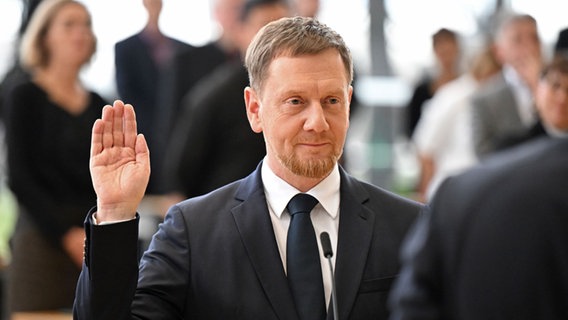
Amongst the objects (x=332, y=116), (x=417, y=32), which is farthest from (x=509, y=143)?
(x=417, y=32)

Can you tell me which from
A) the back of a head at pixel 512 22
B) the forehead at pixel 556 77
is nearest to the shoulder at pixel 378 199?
the forehead at pixel 556 77

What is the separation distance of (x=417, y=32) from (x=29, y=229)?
5916 millimetres

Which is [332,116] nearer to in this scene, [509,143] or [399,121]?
[509,143]

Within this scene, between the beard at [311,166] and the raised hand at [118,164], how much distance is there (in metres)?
0.33

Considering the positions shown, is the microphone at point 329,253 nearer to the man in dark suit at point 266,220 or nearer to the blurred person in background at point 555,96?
the man in dark suit at point 266,220

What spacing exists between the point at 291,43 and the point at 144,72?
5.03 metres

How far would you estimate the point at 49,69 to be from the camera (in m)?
5.41

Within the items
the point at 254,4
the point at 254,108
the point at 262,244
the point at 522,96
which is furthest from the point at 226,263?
the point at 522,96

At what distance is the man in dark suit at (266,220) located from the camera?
8.85 ft

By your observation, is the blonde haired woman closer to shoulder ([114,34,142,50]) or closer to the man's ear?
the man's ear

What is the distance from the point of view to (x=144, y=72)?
7.82m

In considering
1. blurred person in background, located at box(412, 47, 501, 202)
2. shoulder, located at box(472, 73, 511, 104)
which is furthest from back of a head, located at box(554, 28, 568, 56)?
shoulder, located at box(472, 73, 511, 104)

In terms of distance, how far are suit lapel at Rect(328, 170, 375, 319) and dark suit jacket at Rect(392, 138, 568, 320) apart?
2.33 ft

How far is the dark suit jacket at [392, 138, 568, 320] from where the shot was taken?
75.4 inches
